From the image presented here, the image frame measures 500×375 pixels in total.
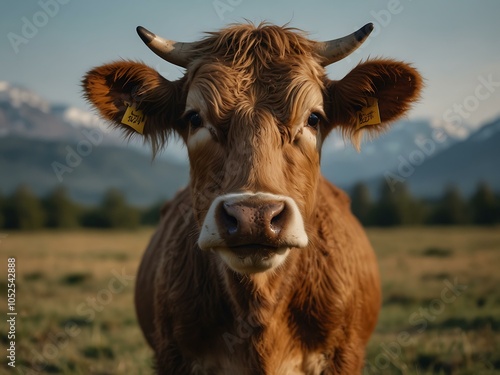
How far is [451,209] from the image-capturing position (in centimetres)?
4184

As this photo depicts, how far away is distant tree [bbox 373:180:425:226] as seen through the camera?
40312mm

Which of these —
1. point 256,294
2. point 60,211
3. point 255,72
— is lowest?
point 60,211

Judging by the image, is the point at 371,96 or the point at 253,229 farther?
the point at 371,96

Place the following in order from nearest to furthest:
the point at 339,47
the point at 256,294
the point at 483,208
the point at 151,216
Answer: the point at 256,294
the point at 339,47
the point at 483,208
the point at 151,216

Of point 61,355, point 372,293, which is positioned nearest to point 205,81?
point 372,293

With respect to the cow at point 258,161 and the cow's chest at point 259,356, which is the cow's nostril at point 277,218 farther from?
the cow's chest at point 259,356

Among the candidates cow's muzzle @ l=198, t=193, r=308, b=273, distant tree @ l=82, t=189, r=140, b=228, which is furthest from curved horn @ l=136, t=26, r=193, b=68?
distant tree @ l=82, t=189, r=140, b=228

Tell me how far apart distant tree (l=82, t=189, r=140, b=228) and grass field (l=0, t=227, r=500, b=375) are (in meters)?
24.1

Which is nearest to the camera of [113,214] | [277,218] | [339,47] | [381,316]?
[277,218]

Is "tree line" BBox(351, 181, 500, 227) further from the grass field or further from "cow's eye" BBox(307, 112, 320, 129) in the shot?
"cow's eye" BBox(307, 112, 320, 129)

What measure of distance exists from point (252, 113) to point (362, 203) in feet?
128

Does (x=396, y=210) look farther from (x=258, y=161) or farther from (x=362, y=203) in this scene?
(x=258, y=161)

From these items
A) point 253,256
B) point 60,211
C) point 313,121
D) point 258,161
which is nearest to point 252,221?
point 253,256

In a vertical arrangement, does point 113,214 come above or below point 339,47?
below
